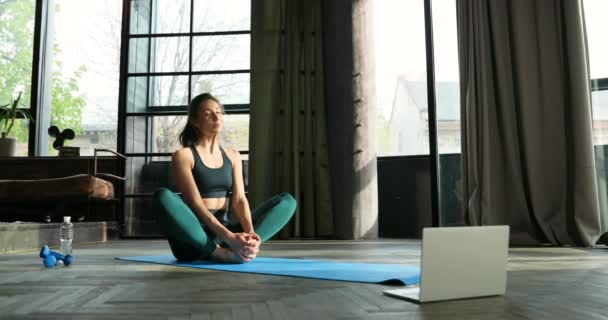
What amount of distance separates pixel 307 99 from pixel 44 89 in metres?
2.80

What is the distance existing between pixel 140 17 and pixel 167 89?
0.82 metres

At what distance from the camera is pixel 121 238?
16.5 ft

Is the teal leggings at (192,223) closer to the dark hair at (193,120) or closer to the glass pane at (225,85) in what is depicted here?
the dark hair at (193,120)

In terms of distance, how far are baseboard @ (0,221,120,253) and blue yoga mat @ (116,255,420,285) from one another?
1222mm

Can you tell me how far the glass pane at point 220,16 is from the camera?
5.49m

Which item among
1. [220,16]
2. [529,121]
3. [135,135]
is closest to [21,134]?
[135,135]

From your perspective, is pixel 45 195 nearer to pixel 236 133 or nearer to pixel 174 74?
pixel 174 74

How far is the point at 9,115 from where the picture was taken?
5.23m

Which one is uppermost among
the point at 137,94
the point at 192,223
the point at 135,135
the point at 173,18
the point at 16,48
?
the point at 173,18

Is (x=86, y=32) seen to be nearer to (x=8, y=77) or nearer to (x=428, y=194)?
(x=8, y=77)

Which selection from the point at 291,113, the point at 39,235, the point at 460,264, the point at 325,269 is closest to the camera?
the point at 460,264

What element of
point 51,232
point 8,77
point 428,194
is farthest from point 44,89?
point 428,194

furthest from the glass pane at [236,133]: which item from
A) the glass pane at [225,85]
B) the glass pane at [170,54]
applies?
the glass pane at [170,54]

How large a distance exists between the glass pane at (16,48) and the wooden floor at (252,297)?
14.1ft
